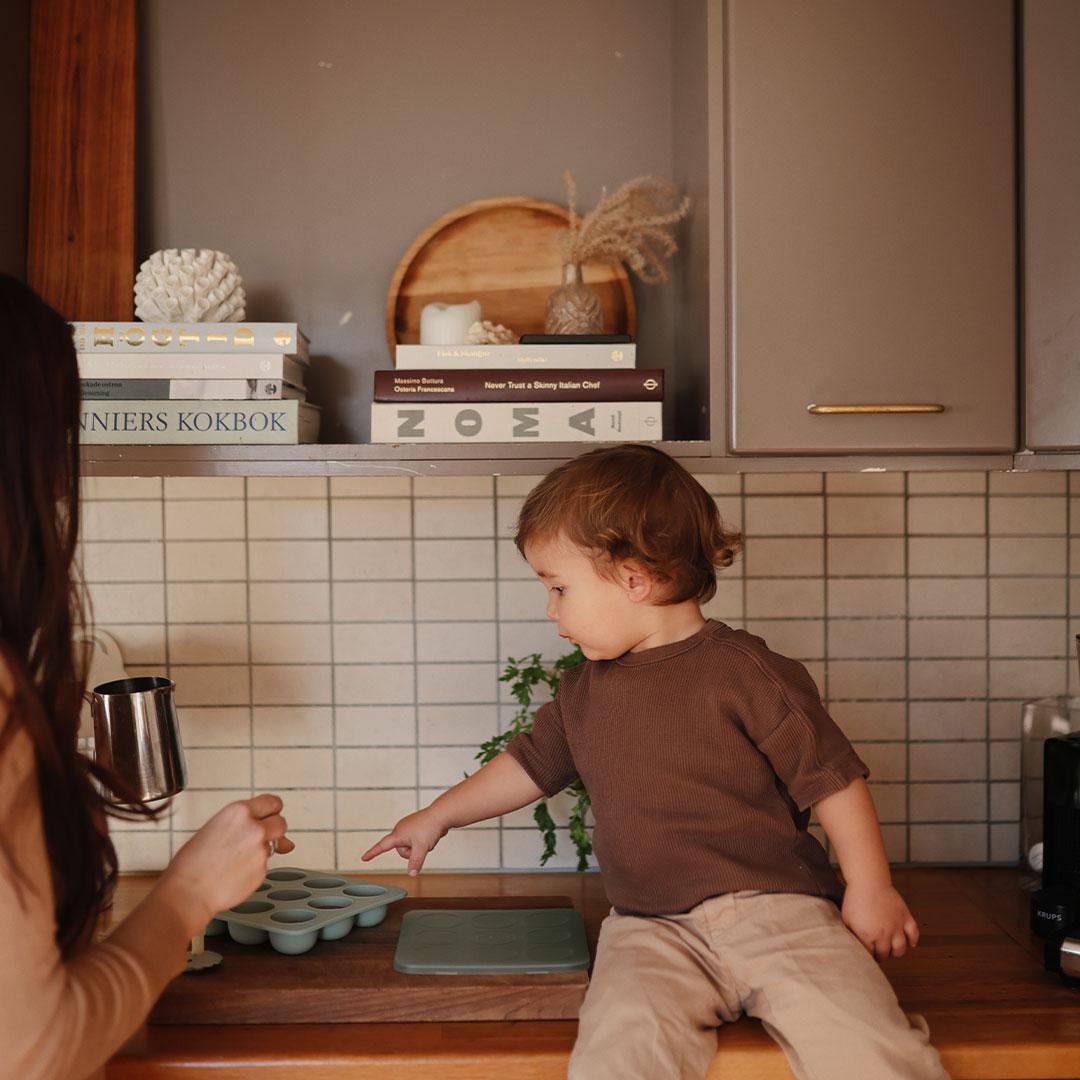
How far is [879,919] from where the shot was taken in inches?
47.8

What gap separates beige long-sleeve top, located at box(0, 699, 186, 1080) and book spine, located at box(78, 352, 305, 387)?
71 centimetres

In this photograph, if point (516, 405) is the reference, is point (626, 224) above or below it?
above

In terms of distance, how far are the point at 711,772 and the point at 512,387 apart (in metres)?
0.54

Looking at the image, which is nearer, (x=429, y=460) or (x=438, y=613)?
(x=429, y=460)

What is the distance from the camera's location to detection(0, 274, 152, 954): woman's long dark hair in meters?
0.82

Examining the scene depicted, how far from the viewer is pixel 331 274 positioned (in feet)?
5.65

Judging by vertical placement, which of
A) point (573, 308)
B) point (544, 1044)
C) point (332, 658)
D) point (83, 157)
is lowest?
point (544, 1044)

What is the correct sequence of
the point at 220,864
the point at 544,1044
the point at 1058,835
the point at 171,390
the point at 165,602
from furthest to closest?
the point at 165,602, the point at 1058,835, the point at 171,390, the point at 544,1044, the point at 220,864

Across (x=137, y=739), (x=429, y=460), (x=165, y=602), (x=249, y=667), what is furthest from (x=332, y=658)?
(x=429, y=460)

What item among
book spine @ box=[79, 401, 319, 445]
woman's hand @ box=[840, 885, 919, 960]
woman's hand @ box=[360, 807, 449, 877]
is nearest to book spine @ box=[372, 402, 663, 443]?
book spine @ box=[79, 401, 319, 445]

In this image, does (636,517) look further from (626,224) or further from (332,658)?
(332,658)

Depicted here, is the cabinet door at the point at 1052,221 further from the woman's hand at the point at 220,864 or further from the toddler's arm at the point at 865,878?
the woman's hand at the point at 220,864

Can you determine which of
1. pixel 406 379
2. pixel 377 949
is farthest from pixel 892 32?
pixel 377 949

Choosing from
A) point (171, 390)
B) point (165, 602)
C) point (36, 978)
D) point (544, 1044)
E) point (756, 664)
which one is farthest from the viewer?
point (165, 602)
